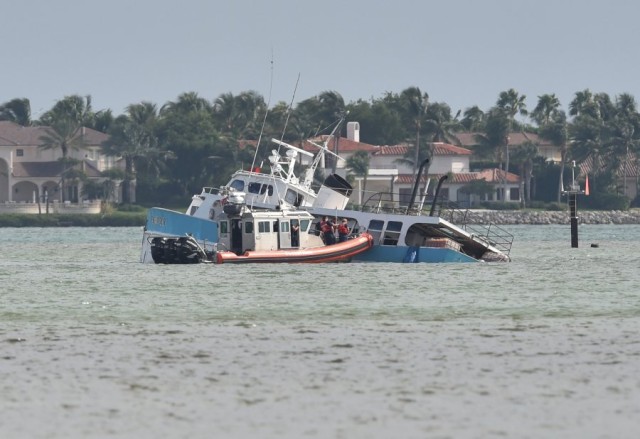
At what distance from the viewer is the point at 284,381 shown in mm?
27781

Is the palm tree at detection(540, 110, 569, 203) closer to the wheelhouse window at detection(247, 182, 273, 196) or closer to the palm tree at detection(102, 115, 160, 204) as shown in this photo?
the palm tree at detection(102, 115, 160, 204)

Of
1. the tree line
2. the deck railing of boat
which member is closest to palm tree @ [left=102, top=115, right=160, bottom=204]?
the tree line

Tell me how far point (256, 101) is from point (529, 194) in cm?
3193

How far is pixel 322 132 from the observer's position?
174 meters

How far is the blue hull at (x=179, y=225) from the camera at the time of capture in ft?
195

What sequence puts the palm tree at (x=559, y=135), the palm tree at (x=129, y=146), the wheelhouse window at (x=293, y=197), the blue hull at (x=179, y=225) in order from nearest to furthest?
the blue hull at (x=179, y=225) < the wheelhouse window at (x=293, y=197) < the palm tree at (x=129, y=146) < the palm tree at (x=559, y=135)

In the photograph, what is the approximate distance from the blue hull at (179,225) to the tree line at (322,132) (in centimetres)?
10612

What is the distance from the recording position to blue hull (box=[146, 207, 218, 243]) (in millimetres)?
59375

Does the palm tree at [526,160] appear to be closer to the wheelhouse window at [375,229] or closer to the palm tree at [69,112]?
the palm tree at [69,112]

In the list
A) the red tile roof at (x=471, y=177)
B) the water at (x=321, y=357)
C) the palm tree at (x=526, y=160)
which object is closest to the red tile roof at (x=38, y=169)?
the red tile roof at (x=471, y=177)

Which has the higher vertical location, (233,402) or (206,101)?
(206,101)

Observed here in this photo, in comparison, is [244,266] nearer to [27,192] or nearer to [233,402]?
[233,402]

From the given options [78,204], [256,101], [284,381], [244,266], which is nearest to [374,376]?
[284,381]

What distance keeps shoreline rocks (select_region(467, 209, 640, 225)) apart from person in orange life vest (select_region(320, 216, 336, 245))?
332ft
